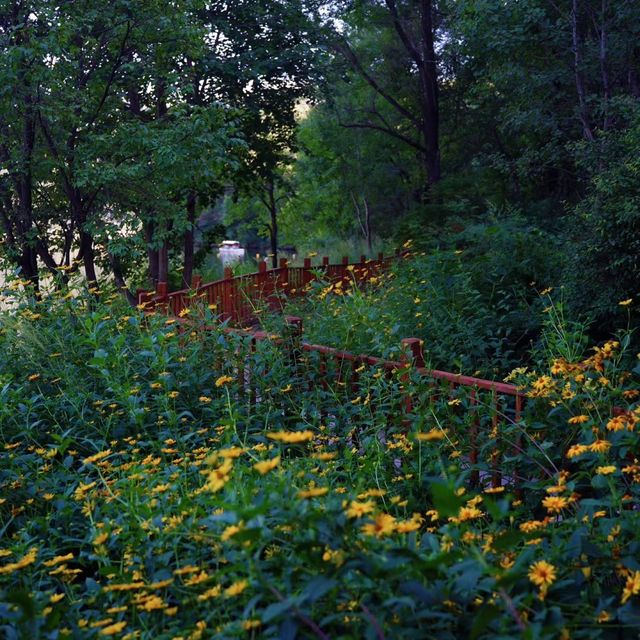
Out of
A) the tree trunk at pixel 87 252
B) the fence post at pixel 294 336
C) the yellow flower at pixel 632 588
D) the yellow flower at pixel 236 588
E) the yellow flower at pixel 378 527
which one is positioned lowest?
the yellow flower at pixel 632 588

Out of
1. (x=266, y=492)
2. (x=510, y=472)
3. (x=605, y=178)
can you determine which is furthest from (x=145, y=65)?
(x=266, y=492)

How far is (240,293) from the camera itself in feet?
33.6

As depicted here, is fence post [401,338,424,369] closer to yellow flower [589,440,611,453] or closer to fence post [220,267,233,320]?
yellow flower [589,440,611,453]

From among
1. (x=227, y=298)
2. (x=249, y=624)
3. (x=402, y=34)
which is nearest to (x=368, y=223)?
(x=402, y=34)

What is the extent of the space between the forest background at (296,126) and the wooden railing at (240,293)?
1.88ft

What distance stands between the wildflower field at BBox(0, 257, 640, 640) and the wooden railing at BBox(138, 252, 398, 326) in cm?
85

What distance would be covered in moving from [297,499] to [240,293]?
8184 millimetres

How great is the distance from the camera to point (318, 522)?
6.68ft

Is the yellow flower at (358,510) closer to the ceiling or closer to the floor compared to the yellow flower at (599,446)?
closer to the ceiling

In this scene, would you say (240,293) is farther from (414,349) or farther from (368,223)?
→ (368,223)

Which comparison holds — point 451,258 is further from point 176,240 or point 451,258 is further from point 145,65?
point 176,240

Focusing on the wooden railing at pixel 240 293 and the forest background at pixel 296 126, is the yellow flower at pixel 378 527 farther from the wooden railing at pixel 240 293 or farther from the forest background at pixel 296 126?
the wooden railing at pixel 240 293

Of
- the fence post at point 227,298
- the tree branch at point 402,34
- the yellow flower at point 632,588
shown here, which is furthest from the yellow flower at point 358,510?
the tree branch at point 402,34

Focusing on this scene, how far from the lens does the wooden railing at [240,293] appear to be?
6.95 metres
